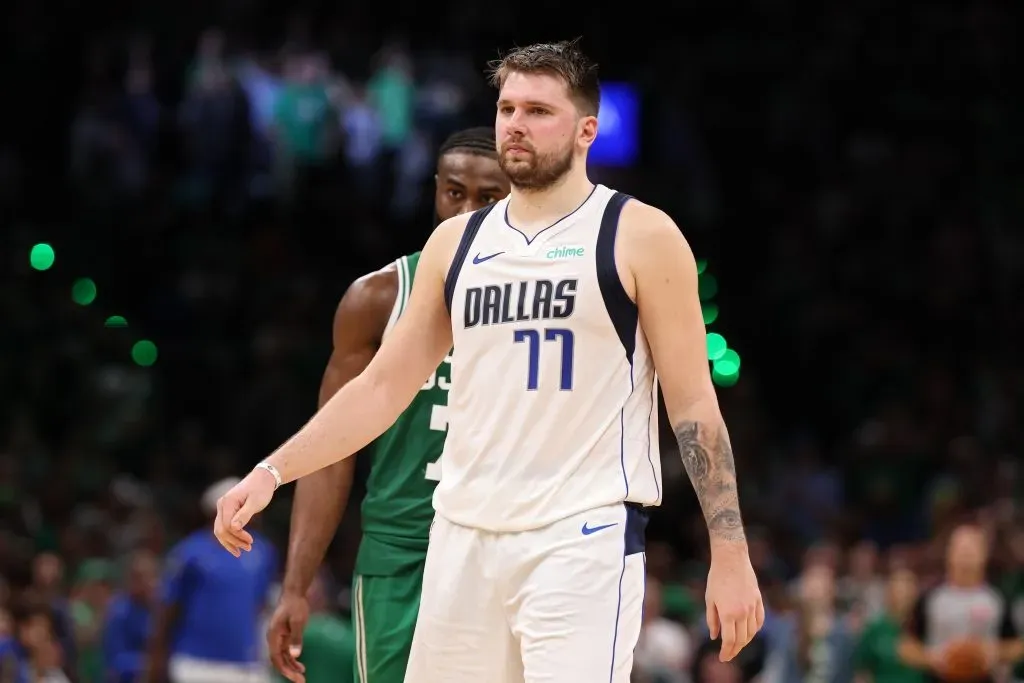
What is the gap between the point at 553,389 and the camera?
4836 mm

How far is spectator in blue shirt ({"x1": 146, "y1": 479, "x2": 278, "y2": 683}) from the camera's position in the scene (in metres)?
11.0

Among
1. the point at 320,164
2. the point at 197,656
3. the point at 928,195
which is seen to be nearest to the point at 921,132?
the point at 928,195

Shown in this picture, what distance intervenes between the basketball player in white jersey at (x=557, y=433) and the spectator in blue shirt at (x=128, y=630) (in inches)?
292

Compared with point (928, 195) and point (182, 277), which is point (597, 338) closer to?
point (182, 277)

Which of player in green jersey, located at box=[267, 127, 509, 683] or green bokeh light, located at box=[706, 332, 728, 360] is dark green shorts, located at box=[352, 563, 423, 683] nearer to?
player in green jersey, located at box=[267, 127, 509, 683]

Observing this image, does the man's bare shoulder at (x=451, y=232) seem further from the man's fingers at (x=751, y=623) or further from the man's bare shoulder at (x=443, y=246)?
the man's fingers at (x=751, y=623)

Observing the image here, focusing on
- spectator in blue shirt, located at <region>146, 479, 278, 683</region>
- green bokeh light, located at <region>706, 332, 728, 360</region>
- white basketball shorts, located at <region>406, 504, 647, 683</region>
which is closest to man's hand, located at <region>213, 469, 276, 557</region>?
white basketball shorts, located at <region>406, 504, 647, 683</region>

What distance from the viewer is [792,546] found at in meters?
15.5

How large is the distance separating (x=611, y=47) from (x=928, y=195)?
3.99 metres

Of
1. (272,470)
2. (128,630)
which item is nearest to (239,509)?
(272,470)

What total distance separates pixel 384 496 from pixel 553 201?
1.52m

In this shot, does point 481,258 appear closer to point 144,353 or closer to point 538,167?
point 538,167

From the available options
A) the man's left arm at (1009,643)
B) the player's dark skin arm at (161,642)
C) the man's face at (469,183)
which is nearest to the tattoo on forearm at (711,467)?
the man's face at (469,183)

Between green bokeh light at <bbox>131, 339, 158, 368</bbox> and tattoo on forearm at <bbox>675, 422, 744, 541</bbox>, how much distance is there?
490 inches
